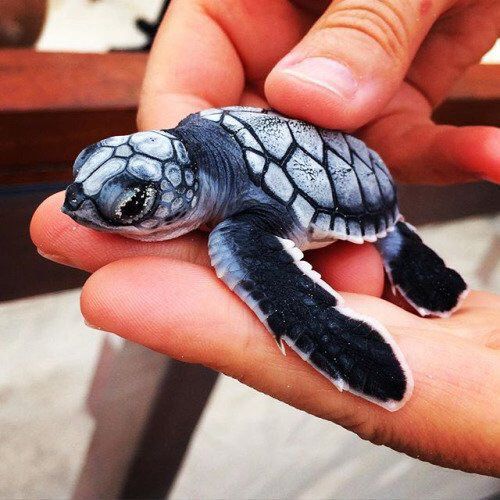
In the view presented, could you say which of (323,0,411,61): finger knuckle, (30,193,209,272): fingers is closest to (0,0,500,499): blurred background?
(30,193,209,272): fingers

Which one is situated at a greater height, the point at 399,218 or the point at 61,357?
the point at 399,218

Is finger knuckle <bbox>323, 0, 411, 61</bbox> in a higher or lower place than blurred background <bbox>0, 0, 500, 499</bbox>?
higher

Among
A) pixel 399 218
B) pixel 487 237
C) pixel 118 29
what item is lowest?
pixel 487 237

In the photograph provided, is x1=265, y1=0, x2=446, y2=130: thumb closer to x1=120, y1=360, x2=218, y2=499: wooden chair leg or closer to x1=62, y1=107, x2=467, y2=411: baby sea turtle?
x1=62, y1=107, x2=467, y2=411: baby sea turtle

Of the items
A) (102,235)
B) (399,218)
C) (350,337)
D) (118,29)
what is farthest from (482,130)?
(118,29)

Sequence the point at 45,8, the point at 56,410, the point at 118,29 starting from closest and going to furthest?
1. the point at 56,410
2. the point at 45,8
3. the point at 118,29

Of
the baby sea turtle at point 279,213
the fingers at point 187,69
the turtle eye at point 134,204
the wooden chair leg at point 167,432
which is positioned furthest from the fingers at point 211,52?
the wooden chair leg at point 167,432

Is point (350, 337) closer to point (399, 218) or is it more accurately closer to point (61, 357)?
point (399, 218)
